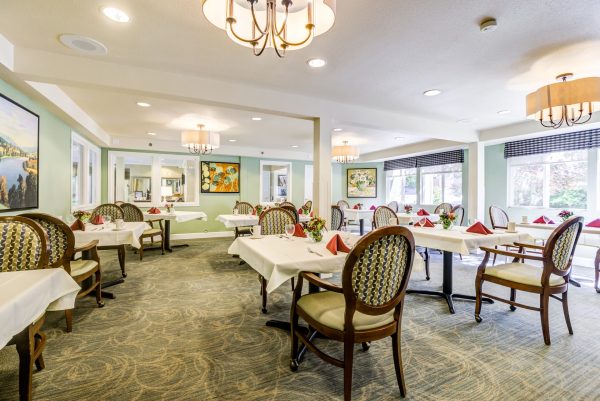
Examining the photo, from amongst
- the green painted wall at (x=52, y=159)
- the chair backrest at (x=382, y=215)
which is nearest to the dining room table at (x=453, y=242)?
the chair backrest at (x=382, y=215)

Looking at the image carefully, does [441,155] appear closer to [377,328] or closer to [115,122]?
[377,328]

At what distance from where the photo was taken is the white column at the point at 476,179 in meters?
5.70

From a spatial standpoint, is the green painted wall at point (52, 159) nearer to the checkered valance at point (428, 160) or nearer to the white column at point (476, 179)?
the white column at point (476, 179)

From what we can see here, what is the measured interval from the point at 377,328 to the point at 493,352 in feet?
3.90

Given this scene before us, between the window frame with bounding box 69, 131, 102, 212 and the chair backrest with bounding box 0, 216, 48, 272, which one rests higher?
the window frame with bounding box 69, 131, 102, 212

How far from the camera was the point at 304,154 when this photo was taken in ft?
28.8

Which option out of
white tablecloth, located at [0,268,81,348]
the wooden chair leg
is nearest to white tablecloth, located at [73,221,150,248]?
white tablecloth, located at [0,268,81,348]

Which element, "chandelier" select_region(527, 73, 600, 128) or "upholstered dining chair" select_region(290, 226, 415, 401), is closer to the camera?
"upholstered dining chair" select_region(290, 226, 415, 401)

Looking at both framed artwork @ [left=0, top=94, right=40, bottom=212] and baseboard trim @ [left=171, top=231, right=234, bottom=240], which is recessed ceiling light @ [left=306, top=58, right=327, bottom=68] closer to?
framed artwork @ [left=0, top=94, right=40, bottom=212]

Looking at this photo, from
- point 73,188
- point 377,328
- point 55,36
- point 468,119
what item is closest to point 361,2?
point 377,328

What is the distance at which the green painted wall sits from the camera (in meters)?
3.56

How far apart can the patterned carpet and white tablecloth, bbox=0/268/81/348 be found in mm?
581

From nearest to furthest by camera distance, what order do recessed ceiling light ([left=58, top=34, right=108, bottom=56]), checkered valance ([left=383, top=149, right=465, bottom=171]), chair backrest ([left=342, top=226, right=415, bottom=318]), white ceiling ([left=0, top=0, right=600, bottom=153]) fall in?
chair backrest ([left=342, top=226, right=415, bottom=318]) → white ceiling ([left=0, top=0, right=600, bottom=153]) → recessed ceiling light ([left=58, top=34, right=108, bottom=56]) → checkered valance ([left=383, top=149, right=465, bottom=171])

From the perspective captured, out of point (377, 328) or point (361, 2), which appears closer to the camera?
point (377, 328)
